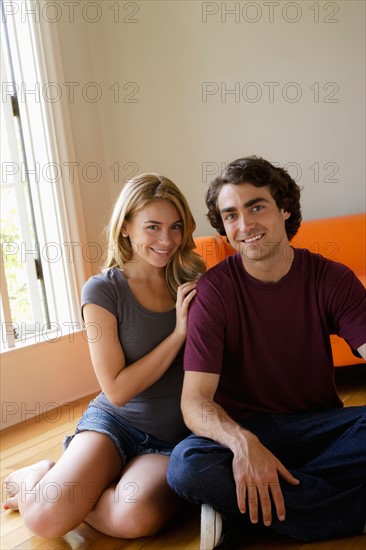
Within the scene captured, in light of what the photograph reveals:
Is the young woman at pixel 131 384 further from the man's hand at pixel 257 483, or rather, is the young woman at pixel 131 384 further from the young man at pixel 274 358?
the man's hand at pixel 257 483

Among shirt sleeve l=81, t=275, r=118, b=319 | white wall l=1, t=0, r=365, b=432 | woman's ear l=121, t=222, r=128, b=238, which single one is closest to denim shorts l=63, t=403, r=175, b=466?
shirt sleeve l=81, t=275, r=118, b=319

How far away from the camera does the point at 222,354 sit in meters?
1.67

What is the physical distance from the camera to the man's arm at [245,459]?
1455 mm

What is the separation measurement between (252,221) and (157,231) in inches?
11.2

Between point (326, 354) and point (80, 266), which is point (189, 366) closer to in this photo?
point (326, 354)

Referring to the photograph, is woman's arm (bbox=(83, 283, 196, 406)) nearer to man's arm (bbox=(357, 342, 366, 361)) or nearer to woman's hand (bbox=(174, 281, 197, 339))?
woman's hand (bbox=(174, 281, 197, 339))

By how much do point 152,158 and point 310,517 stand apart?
98.9 inches

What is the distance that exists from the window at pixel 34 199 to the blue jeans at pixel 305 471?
5.66 feet

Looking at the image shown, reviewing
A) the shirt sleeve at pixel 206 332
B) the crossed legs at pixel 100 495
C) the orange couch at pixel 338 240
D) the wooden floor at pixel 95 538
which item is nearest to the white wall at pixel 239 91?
the orange couch at pixel 338 240

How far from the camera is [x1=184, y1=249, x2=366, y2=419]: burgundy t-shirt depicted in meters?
1.69

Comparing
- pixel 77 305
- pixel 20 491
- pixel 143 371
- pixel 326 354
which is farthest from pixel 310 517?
pixel 77 305

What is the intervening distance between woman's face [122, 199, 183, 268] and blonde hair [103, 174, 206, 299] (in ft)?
0.05

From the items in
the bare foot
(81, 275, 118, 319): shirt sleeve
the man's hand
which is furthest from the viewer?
the bare foot

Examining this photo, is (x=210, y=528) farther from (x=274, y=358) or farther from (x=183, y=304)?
(x=183, y=304)
